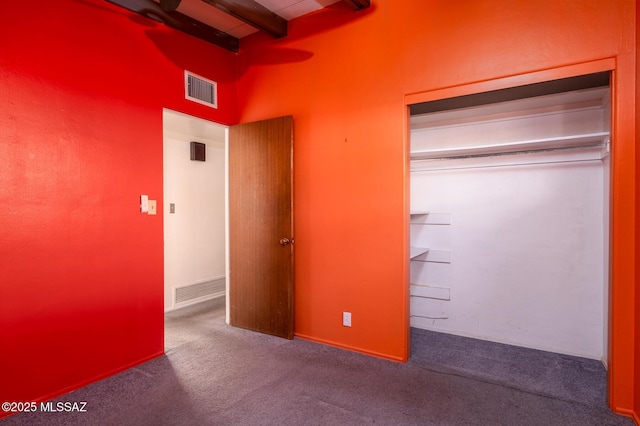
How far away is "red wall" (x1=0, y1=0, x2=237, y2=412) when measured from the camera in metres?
2.18

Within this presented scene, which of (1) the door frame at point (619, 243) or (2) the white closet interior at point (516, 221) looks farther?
(2) the white closet interior at point (516, 221)

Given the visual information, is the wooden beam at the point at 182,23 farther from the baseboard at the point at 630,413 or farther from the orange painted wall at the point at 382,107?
the baseboard at the point at 630,413

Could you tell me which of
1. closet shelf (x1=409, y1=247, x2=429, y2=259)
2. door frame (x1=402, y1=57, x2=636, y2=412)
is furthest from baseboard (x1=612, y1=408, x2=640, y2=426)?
closet shelf (x1=409, y1=247, x2=429, y2=259)

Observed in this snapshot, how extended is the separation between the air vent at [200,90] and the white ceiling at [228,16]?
0.54 m

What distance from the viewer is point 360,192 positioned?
3004mm

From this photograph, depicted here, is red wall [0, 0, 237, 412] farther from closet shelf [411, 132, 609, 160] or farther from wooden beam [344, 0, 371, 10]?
closet shelf [411, 132, 609, 160]

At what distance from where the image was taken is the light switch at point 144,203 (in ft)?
9.34

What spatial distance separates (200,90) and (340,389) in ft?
9.73

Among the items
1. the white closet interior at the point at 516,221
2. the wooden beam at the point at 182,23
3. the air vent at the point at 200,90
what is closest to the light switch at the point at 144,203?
the air vent at the point at 200,90

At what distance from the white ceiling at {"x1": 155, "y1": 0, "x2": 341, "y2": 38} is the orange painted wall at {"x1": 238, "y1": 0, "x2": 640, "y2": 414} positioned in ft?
0.32

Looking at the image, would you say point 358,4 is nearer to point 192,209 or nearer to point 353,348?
point 353,348

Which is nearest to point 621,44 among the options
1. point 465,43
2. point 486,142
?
point 465,43

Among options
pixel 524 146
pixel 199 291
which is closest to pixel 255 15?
pixel 524 146

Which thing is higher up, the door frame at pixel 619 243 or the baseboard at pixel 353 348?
the door frame at pixel 619 243
